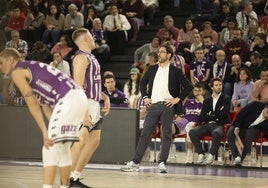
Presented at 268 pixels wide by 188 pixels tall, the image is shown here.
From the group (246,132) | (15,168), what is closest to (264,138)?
(246,132)

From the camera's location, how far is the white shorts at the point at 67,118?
7699mm

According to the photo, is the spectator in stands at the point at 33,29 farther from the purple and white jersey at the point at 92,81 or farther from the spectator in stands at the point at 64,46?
the purple and white jersey at the point at 92,81

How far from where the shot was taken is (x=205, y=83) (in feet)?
54.2

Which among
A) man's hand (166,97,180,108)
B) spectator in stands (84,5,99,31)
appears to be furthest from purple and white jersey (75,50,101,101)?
spectator in stands (84,5,99,31)

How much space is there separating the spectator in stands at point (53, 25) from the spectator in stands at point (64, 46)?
767 millimetres

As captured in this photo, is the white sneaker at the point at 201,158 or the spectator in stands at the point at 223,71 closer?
the white sneaker at the point at 201,158

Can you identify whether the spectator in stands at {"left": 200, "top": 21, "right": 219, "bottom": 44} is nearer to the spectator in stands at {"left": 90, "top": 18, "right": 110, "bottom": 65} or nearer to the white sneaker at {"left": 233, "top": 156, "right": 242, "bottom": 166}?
the spectator in stands at {"left": 90, "top": 18, "right": 110, "bottom": 65}

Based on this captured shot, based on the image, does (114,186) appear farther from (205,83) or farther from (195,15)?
(195,15)

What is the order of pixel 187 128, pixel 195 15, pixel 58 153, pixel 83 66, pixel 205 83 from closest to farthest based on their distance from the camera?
pixel 58 153 < pixel 83 66 < pixel 187 128 < pixel 205 83 < pixel 195 15

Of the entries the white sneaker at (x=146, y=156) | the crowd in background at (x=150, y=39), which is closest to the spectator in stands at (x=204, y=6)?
the crowd in background at (x=150, y=39)

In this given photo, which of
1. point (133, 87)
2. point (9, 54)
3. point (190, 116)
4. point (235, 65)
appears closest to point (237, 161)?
point (190, 116)

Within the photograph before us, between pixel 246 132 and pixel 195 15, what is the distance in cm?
698

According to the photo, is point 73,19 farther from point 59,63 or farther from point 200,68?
point 200,68

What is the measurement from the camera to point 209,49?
17656mm
